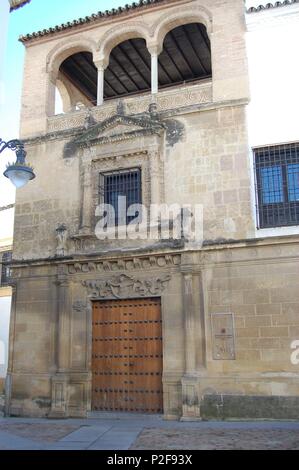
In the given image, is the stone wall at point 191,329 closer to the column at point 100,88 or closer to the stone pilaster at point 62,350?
the stone pilaster at point 62,350

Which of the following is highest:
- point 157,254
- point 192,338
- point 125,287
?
point 157,254

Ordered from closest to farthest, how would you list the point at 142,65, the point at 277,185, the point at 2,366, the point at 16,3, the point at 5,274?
the point at 277,185 → the point at 16,3 → the point at 142,65 → the point at 2,366 → the point at 5,274

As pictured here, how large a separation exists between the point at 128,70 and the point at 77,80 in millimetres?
1534

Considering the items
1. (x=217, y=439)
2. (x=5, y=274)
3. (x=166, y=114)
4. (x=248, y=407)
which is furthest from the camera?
(x=5, y=274)

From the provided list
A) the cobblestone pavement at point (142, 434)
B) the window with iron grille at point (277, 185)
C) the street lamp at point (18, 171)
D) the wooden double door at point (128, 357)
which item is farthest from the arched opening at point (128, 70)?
the cobblestone pavement at point (142, 434)

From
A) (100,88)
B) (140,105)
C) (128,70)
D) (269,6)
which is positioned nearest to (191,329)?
(140,105)

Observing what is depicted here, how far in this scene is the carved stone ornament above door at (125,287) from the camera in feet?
32.0

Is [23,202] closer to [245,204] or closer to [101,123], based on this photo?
[101,123]

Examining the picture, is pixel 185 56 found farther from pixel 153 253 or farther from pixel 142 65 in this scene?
pixel 153 253

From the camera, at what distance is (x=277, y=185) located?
9.54 meters

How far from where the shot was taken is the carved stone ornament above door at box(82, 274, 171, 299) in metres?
9.75

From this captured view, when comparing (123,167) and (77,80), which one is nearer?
(123,167)

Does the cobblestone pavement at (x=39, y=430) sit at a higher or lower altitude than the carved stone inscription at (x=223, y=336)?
lower

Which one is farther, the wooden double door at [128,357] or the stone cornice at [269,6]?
the stone cornice at [269,6]
